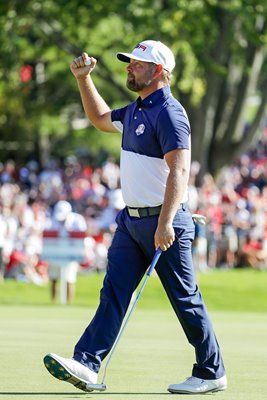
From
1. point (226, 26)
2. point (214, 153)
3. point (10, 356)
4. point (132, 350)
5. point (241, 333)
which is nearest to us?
point (10, 356)

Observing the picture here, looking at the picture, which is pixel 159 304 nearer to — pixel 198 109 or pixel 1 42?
pixel 1 42

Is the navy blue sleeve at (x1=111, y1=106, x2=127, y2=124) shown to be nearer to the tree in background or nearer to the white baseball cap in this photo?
the white baseball cap

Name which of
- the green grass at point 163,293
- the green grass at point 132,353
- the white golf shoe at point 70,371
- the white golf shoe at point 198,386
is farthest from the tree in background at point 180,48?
the white golf shoe at point 70,371

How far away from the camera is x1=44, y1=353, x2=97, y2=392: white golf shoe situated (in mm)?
7699

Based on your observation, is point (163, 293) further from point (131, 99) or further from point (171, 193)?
point (171, 193)

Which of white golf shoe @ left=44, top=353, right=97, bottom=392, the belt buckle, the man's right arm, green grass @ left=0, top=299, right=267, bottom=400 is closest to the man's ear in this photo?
the man's right arm

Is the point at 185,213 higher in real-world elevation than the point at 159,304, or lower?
higher

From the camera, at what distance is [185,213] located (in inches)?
323

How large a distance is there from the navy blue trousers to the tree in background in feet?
64.4

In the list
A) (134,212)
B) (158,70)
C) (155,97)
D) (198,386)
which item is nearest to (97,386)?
(198,386)

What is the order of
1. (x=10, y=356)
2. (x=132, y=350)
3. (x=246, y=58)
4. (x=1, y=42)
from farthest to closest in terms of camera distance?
(x=246, y=58), (x=1, y=42), (x=132, y=350), (x=10, y=356)

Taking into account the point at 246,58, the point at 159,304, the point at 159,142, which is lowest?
the point at 159,304

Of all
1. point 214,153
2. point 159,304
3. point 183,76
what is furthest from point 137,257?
point 214,153

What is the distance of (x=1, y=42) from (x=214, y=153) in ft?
30.9
